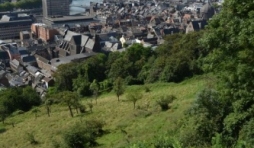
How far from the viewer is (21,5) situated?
9738cm

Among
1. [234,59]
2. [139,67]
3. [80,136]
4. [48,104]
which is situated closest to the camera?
[234,59]

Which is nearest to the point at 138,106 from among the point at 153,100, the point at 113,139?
the point at 153,100

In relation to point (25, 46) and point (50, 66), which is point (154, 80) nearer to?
point (50, 66)

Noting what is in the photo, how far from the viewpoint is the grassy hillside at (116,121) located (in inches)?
647

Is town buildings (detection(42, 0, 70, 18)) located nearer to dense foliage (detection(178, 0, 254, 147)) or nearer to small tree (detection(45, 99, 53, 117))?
small tree (detection(45, 99, 53, 117))

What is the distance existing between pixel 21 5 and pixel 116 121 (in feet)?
277

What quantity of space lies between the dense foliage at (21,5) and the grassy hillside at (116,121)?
7255cm

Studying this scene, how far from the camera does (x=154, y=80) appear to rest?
29.3 metres

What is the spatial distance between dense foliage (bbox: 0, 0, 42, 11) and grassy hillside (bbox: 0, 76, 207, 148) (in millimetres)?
72549

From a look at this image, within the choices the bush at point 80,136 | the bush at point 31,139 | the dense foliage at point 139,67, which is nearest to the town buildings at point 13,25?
the dense foliage at point 139,67

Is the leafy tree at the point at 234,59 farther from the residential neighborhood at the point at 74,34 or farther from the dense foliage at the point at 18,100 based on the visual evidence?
the residential neighborhood at the point at 74,34

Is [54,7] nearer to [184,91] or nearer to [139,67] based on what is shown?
[139,67]

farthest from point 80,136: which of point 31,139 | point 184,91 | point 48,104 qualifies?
point 48,104

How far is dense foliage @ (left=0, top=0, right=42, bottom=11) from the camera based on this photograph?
93.9 m
